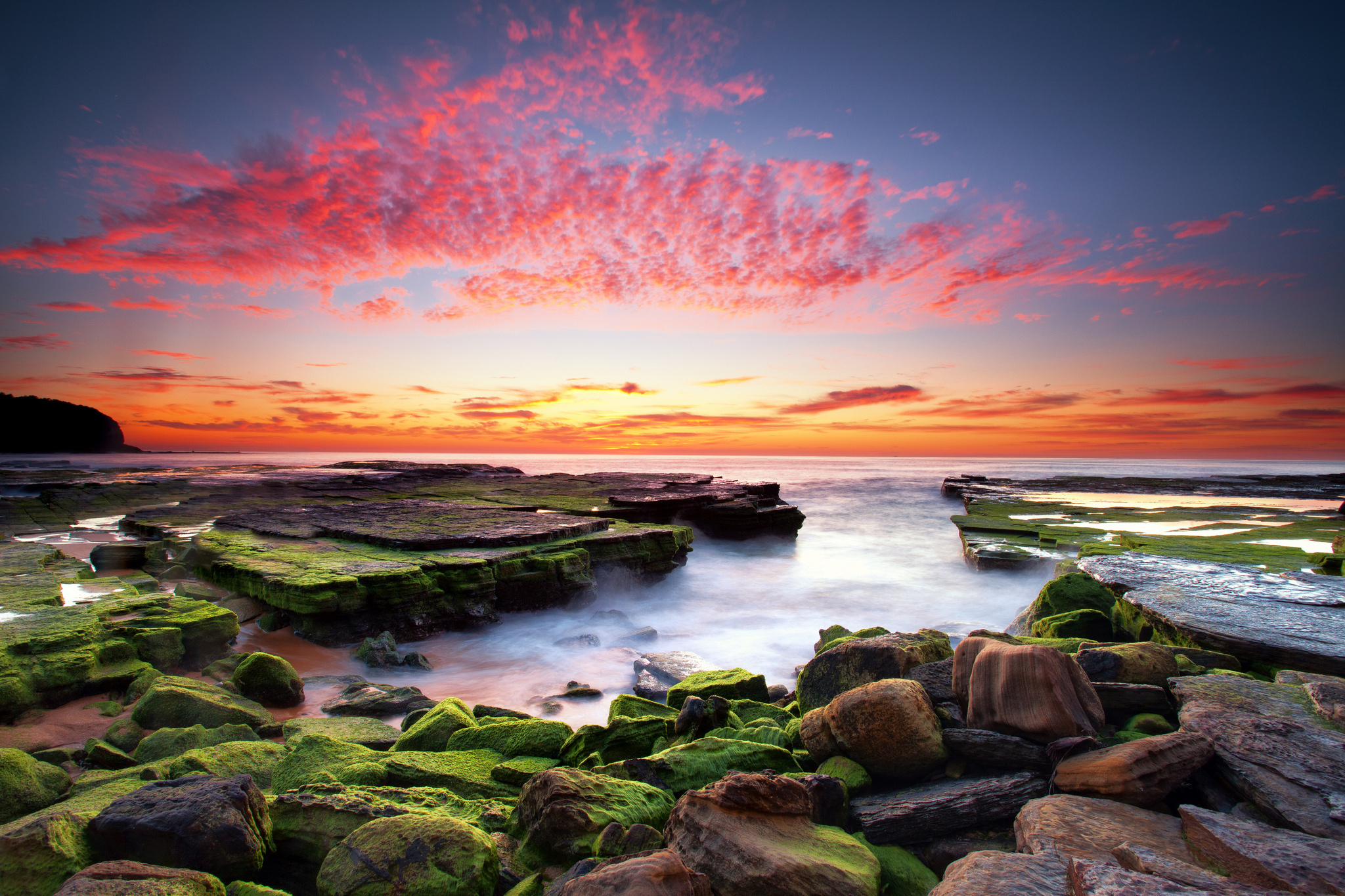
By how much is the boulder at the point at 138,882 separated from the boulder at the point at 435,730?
1436mm

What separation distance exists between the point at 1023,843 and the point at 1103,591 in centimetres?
399

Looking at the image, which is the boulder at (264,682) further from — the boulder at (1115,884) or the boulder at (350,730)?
the boulder at (1115,884)

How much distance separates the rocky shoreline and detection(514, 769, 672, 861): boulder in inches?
0.4

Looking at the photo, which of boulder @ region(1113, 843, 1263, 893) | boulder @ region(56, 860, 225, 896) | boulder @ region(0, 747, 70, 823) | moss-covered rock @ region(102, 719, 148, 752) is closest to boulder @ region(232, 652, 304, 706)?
moss-covered rock @ region(102, 719, 148, 752)

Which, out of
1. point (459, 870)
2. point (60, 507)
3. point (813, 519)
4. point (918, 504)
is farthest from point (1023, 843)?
point (918, 504)

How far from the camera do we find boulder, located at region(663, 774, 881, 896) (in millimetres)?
1786

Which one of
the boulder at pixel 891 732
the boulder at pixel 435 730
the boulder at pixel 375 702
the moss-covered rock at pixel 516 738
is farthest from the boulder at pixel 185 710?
the boulder at pixel 891 732

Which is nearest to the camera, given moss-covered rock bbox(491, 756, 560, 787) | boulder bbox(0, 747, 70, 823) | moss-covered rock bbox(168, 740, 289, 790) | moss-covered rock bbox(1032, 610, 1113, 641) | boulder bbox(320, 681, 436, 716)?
boulder bbox(0, 747, 70, 823)

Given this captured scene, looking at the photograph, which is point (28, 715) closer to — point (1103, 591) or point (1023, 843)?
point (1023, 843)

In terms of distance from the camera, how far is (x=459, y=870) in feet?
6.06

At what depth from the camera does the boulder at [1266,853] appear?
5.15 ft

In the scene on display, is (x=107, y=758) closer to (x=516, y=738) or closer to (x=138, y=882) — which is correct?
(x=138, y=882)

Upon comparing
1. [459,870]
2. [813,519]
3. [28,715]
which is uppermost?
[459,870]

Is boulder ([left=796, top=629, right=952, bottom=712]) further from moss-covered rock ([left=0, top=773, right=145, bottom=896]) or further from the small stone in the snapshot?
the small stone
